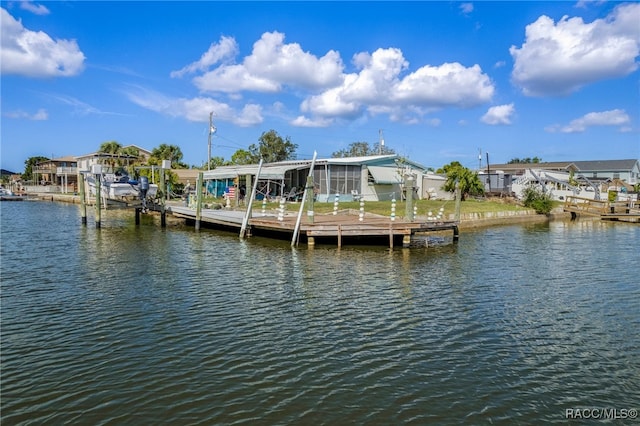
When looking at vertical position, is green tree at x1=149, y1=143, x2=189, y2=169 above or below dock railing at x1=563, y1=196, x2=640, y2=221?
above

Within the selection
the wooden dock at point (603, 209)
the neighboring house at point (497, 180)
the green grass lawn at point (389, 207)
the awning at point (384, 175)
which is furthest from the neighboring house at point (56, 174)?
the wooden dock at point (603, 209)

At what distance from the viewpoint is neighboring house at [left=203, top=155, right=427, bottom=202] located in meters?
36.3

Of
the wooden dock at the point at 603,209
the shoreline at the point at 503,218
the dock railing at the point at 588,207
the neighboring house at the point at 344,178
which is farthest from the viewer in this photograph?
the dock railing at the point at 588,207

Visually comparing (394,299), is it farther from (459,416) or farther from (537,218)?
(537,218)

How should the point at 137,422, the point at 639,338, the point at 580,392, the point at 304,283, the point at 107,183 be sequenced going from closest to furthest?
the point at 137,422 < the point at 580,392 < the point at 639,338 < the point at 304,283 < the point at 107,183

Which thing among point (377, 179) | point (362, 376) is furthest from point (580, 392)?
point (377, 179)

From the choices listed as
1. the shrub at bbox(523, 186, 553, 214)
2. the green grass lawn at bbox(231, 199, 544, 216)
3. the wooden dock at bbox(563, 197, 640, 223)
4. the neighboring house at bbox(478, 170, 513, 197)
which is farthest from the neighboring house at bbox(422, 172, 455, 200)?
the neighboring house at bbox(478, 170, 513, 197)

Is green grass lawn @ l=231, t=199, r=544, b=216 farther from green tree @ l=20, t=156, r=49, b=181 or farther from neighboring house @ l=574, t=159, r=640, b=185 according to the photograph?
green tree @ l=20, t=156, r=49, b=181

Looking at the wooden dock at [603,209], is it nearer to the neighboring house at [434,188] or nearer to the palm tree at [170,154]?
the neighboring house at [434,188]

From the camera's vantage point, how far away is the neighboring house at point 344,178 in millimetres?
36312

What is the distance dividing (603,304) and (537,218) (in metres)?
30.2

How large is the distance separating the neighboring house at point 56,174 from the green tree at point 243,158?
93.3ft

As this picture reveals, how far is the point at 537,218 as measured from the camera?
40.2 metres

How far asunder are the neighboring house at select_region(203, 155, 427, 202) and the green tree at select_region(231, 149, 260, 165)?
19905 mm
